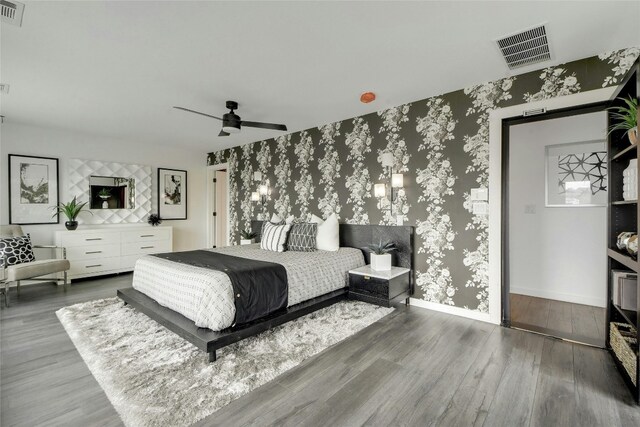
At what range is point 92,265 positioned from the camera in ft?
16.5

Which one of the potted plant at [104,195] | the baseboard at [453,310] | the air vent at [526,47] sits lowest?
the baseboard at [453,310]

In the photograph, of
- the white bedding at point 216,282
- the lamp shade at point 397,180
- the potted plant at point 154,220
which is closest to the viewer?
the white bedding at point 216,282

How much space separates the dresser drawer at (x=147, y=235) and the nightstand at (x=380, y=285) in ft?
13.7

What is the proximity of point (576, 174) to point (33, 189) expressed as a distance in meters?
7.96

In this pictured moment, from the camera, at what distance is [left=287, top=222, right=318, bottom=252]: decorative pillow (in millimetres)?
4176

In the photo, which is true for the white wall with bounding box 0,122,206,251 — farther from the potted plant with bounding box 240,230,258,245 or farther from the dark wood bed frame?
the dark wood bed frame

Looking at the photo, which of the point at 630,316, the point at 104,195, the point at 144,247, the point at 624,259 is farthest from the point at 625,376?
the point at 104,195

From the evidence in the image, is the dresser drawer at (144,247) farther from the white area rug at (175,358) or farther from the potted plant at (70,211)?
the white area rug at (175,358)

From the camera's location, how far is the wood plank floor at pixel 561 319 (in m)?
2.84

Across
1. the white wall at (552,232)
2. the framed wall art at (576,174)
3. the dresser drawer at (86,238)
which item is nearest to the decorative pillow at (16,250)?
the dresser drawer at (86,238)

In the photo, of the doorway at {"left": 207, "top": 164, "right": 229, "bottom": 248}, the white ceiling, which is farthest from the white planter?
the doorway at {"left": 207, "top": 164, "right": 229, "bottom": 248}

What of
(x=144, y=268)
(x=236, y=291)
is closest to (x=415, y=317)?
(x=236, y=291)

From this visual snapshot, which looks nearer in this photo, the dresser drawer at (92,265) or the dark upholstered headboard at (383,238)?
the dark upholstered headboard at (383,238)

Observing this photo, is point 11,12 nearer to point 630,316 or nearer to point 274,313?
point 274,313
